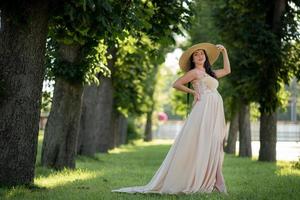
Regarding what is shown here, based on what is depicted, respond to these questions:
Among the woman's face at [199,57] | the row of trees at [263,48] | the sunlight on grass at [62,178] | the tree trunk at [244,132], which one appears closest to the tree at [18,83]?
the sunlight on grass at [62,178]

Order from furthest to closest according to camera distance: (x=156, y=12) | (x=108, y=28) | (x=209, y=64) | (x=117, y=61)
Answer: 1. (x=117, y=61)
2. (x=156, y=12)
3. (x=209, y=64)
4. (x=108, y=28)

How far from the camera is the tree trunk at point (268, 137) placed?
21.4m

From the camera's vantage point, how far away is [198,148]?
9.63 m

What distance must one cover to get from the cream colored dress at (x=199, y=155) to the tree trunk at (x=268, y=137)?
11.8 metres

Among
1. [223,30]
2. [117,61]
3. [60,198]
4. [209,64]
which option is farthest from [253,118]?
[60,198]

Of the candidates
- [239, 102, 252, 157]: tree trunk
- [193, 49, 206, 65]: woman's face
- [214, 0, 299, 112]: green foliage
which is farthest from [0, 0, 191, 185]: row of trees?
[239, 102, 252, 157]: tree trunk

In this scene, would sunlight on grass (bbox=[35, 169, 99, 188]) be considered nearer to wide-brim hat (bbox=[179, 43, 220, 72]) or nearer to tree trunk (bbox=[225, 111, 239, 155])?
wide-brim hat (bbox=[179, 43, 220, 72])

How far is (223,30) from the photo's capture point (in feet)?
71.7

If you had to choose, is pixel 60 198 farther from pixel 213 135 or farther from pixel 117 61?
pixel 117 61

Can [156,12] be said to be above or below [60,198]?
above

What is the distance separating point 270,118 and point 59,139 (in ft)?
31.5

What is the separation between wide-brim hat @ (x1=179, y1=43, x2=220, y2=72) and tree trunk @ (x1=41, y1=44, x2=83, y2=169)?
4.63m

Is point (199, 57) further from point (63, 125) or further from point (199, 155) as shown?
point (63, 125)

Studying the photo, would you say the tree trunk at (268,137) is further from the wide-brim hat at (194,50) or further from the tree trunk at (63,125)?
the wide-brim hat at (194,50)
